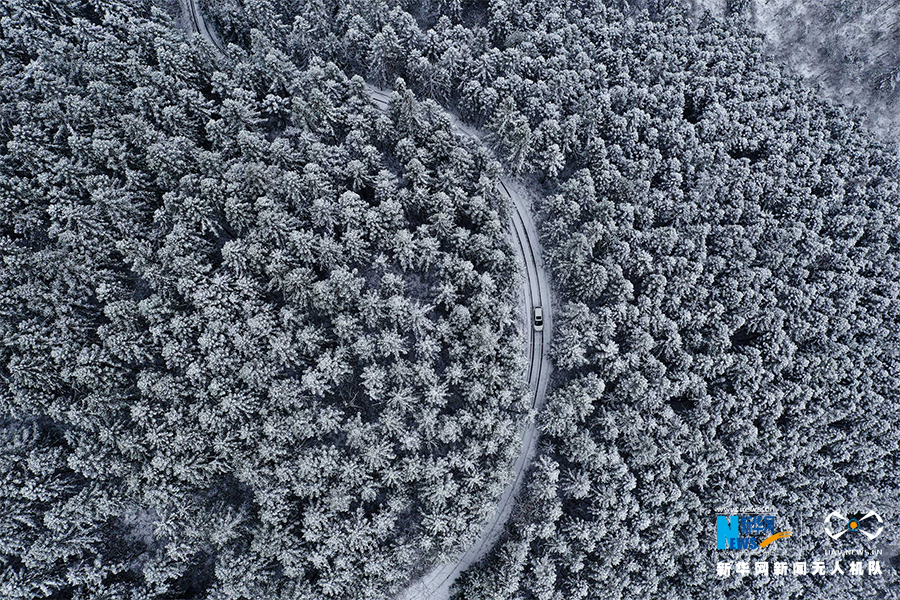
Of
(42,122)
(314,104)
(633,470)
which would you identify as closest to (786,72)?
(633,470)

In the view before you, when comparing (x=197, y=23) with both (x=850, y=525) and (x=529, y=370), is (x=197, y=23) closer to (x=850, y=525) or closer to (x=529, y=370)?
(x=529, y=370)

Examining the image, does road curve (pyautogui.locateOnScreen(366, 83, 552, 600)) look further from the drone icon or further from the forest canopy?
the drone icon

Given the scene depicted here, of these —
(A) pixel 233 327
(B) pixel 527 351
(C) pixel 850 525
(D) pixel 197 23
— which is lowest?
(A) pixel 233 327

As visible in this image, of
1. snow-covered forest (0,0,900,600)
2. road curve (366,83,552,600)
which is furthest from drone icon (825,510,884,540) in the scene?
road curve (366,83,552,600)

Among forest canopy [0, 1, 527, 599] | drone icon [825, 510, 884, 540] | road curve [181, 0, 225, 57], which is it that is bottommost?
forest canopy [0, 1, 527, 599]

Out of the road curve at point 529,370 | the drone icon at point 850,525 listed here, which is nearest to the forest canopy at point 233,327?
the road curve at point 529,370

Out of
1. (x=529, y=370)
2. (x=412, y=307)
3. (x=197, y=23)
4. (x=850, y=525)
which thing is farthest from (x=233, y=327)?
(x=850, y=525)

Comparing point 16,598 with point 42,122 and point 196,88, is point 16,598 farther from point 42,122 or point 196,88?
point 196,88
